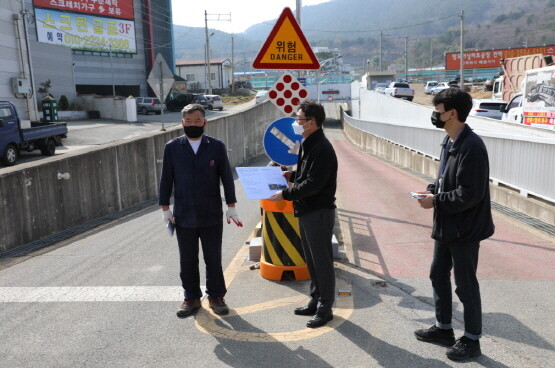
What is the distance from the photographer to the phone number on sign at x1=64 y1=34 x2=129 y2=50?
49.3 metres

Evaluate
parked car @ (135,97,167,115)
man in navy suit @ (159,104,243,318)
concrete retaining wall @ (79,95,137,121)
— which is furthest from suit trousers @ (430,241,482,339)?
parked car @ (135,97,167,115)

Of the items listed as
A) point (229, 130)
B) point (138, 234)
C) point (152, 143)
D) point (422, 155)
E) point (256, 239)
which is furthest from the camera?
point (229, 130)

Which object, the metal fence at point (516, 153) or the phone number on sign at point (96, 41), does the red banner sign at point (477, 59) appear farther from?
the metal fence at point (516, 153)

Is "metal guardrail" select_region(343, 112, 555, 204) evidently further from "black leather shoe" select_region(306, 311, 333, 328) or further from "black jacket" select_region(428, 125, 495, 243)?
"black leather shoe" select_region(306, 311, 333, 328)

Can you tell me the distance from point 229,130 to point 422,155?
8350mm

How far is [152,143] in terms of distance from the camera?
A: 1272 cm

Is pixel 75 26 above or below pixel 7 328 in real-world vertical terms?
above

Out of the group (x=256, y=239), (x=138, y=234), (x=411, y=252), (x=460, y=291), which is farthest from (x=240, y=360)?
(x=138, y=234)

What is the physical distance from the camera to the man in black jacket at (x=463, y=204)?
369 cm

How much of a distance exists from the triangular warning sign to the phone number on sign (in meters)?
48.1

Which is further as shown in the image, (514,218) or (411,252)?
(514,218)

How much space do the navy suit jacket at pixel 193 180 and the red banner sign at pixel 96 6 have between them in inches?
1933

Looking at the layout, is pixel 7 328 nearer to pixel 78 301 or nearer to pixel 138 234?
pixel 78 301

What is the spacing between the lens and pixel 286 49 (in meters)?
6.67
